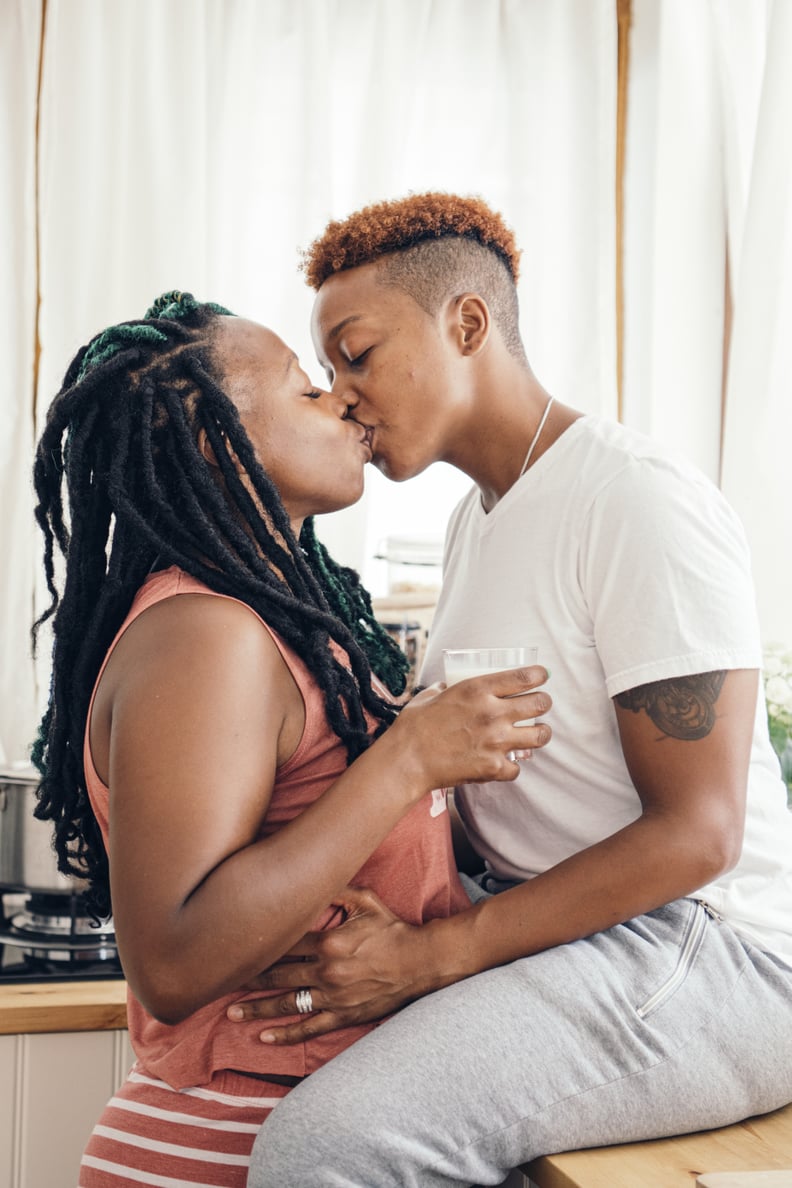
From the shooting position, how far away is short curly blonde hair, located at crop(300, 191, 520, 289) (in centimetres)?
156

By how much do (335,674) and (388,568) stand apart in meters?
1.39

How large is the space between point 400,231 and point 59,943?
132cm

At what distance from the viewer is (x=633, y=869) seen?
123cm

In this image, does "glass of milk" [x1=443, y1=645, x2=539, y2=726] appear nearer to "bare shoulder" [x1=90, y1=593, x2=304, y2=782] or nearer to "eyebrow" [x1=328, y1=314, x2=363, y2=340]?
"bare shoulder" [x1=90, y1=593, x2=304, y2=782]

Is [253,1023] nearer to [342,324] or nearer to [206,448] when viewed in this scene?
[206,448]

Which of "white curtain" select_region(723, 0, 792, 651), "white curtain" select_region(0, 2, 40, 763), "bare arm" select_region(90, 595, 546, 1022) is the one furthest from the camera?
"white curtain" select_region(0, 2, 40, 763)

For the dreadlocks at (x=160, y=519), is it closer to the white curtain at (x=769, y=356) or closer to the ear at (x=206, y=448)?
the ear at (x=206, y=448)

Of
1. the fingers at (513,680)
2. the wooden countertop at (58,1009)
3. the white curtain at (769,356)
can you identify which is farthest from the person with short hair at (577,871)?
the white curtain at (769,356)

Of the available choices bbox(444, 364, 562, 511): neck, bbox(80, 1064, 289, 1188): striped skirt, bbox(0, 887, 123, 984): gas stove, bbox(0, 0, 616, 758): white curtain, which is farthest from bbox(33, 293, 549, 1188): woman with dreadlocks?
bbox(0, 0, 616, 758): white curtain

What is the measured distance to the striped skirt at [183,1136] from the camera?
1129 millimetres

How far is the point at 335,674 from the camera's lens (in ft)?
3.95

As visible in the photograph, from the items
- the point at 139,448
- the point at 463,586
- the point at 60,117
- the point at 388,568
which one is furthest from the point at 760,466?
the point at 60,117

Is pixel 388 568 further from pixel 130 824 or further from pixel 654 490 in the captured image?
pixel 130 824

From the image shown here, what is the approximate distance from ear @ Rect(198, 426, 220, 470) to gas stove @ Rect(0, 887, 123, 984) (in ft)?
3.41
